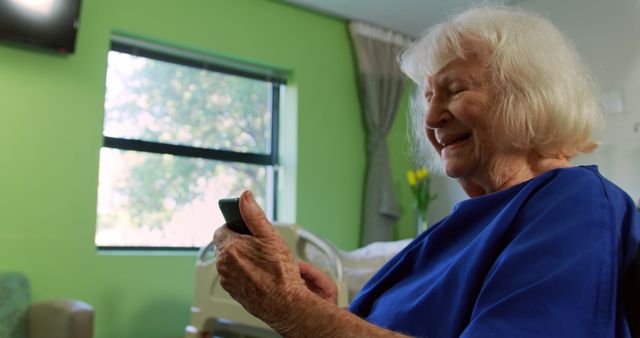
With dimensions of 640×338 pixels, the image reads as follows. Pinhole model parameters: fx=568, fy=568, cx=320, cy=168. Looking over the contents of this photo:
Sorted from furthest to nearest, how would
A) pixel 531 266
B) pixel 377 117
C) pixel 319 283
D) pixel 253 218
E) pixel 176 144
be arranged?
1. pixel 377 117
2. pixel 176 144
3. pixel 319 283
4. pixel 253 218
5. pixel 531 266

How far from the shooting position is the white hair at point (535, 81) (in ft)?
3.22

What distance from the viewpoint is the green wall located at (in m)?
2.84

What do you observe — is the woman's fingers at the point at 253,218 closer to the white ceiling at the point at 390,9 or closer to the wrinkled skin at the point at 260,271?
the wrinkled skin at the point at 260,271

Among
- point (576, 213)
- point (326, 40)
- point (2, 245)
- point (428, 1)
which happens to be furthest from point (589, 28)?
point (2, 245)

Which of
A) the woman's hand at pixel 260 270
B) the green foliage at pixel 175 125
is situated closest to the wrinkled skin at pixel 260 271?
the woman's hand at pixel 260 270

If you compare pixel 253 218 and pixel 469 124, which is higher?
pixel 469 124

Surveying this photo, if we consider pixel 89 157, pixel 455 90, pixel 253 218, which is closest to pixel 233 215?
pixel 253 218

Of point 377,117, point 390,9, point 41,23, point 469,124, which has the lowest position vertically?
point 469,124

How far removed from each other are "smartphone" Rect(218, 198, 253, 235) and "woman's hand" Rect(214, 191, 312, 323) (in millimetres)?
12

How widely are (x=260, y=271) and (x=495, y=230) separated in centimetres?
35

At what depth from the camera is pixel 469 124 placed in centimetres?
106

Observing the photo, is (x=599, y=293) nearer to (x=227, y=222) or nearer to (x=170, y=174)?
(x=227, y=222)

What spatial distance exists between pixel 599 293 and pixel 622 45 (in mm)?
3072

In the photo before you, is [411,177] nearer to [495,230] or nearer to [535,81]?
[535,81]
